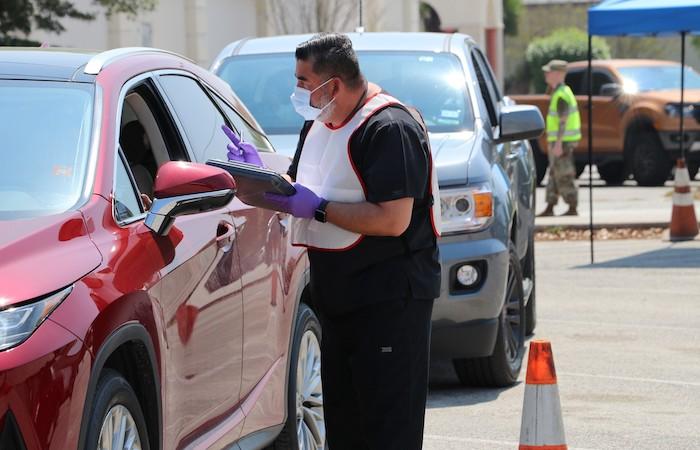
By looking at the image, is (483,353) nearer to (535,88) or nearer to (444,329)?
(444,329)

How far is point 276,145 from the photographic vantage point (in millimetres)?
8648

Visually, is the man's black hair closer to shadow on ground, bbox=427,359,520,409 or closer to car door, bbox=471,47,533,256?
shadow on ground, bbox=427,359,520,409

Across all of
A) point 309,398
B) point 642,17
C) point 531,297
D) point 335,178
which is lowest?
point 531,297

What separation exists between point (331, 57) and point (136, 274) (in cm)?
93

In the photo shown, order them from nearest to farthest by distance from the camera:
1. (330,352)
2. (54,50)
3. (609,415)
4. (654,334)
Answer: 1. (330,352)
2. (54,50)
3. (609,415)
4. (654,334)

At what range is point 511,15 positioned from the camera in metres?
63.8

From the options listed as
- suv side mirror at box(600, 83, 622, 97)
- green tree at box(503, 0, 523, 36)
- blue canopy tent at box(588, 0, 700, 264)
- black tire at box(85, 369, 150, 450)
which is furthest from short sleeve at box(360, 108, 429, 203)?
green tree at box(503, 0, 523, 36)

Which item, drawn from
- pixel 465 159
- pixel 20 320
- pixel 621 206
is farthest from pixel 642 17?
pixel 20 320

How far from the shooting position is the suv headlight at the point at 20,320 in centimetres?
368

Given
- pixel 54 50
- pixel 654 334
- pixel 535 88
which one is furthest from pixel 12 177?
pixel 535 88

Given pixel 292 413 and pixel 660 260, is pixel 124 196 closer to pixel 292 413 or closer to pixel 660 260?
pixel 292 413

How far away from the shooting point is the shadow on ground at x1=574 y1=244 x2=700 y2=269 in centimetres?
1394

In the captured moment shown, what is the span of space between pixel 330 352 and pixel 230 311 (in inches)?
15.8

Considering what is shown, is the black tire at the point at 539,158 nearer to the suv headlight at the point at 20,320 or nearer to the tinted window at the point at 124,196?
the tinted window at the point at 124,196
